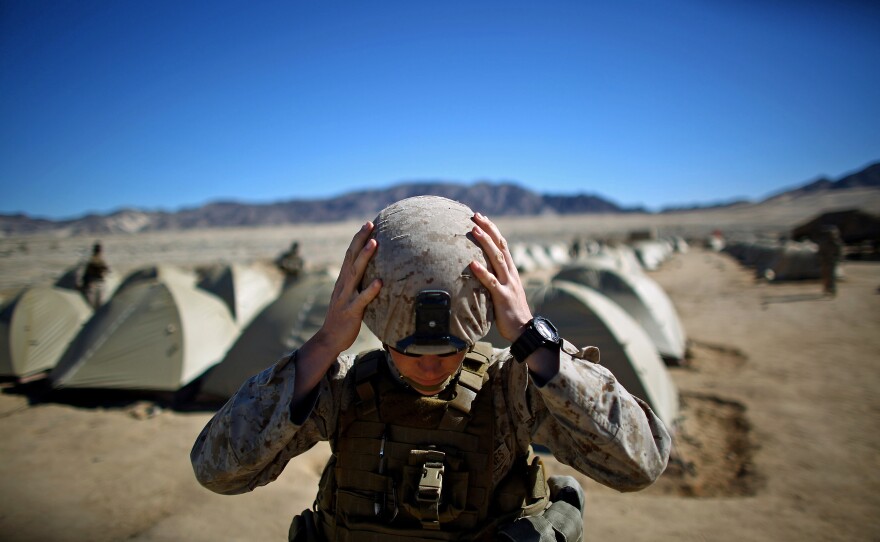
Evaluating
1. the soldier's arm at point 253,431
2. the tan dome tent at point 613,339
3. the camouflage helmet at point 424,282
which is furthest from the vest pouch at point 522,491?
the tan dome tent at point 613,339

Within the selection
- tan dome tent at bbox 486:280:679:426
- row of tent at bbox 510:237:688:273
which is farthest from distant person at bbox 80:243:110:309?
row of tent at bbox 510:237:688:273

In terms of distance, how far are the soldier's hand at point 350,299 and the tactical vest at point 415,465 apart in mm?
254

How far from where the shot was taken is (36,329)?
7.55m

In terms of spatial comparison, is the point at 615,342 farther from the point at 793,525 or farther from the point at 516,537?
the point at 516,537

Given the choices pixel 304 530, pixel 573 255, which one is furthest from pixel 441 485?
pixel 573 255

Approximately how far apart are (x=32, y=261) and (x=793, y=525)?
36364 millimetres

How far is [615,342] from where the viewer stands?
5.50 meters

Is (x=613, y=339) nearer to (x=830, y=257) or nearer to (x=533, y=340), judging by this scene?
(x=533, y=340)

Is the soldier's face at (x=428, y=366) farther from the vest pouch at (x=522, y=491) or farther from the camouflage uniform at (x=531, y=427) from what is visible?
the vest pouch at (x=522, y=491)

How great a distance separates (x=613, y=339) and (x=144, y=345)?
6.52m

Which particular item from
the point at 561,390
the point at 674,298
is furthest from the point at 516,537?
the point at 674,298

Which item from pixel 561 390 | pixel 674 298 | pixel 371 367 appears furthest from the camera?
pixel 674 298

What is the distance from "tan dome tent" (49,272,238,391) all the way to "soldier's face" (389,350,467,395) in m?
6.01

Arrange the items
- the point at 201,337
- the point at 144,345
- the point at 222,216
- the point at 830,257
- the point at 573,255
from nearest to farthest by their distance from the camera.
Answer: the point at 144,345
the point at 201,337
the point at 830,257
the point at 573,255
the point at 222,216
